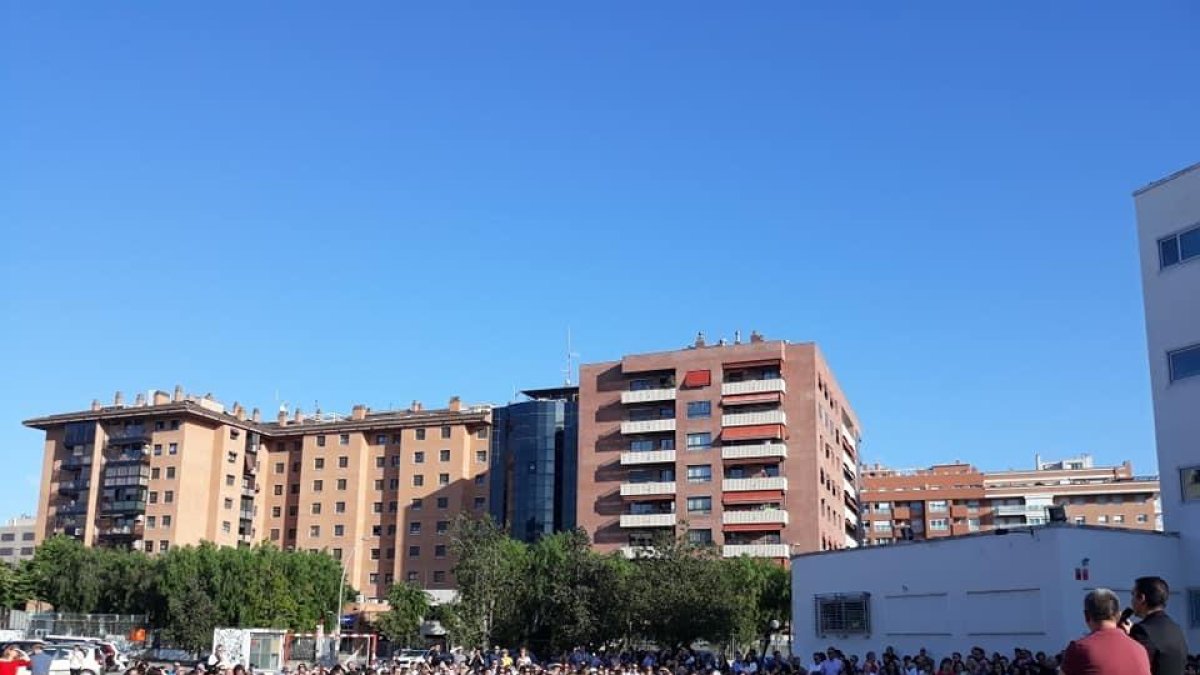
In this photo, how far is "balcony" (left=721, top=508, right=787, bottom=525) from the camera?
8081 centimetres

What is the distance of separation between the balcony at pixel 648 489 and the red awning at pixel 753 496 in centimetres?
417

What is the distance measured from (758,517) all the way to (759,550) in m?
2.27

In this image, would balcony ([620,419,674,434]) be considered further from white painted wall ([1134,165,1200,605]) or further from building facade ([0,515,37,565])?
building facade ([0,515,37,565])

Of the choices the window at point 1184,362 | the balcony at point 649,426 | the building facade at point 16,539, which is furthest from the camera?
the building facade at point 16,539

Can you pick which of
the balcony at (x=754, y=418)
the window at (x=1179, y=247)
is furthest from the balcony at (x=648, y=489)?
the window at (x=1179, y=247)

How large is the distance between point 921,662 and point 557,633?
27465 mm

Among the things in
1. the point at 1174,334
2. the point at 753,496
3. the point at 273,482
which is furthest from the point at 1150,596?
the point at 273,482

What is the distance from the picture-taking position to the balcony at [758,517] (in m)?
80.8

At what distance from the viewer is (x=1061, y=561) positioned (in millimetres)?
25750

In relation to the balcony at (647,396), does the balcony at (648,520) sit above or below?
below

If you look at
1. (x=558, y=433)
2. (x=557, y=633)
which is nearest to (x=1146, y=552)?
(x=557, y=633)

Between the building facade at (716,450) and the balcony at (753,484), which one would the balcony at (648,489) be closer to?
the building facade at (716,450)

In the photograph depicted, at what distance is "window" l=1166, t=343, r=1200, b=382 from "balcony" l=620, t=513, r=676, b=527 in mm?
55689

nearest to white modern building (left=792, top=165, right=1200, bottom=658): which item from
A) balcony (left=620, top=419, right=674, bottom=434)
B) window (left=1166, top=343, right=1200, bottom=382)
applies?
window (left=1166, top=343, right=1200, bottom=382)
